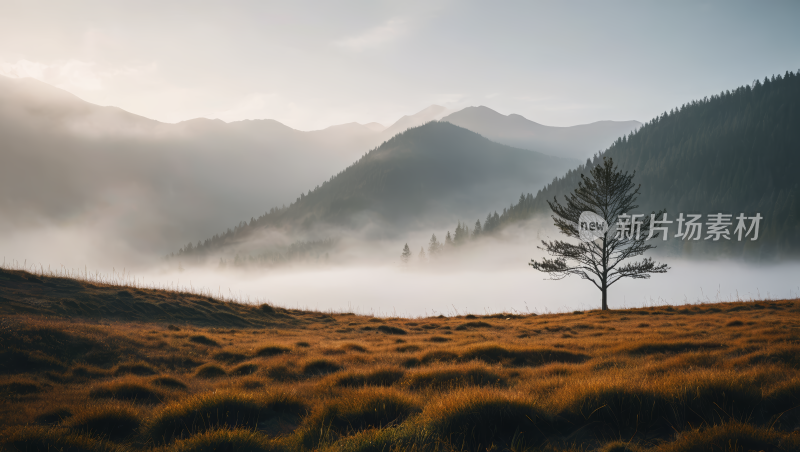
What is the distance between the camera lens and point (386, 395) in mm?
6117

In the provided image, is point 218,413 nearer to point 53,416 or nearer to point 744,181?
point 53,416

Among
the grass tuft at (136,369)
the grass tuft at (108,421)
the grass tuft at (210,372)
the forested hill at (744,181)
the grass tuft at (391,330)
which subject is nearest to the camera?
the grass tuft at (108,421)

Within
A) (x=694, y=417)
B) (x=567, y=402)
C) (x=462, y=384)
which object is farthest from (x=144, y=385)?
(x=694, y=417)

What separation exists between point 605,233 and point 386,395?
108 ft

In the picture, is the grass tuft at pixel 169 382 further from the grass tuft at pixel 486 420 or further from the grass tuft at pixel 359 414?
the grass tuft at pixel 486 420

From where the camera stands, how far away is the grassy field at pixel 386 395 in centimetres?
466

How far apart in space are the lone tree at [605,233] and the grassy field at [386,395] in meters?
18.0

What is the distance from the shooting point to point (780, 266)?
485 feet

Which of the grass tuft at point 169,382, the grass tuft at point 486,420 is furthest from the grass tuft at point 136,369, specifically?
the grass tuft at point 486,420

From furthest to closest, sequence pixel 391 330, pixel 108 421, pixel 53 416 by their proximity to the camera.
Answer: pixel 391 330 → pixel 53 416 → pixel 108 421

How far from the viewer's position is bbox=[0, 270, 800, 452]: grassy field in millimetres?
4664

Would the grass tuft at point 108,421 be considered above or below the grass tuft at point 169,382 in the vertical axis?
above

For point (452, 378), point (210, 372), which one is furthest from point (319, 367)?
point (452, 378)

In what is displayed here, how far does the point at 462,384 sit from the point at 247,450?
14.5ft
